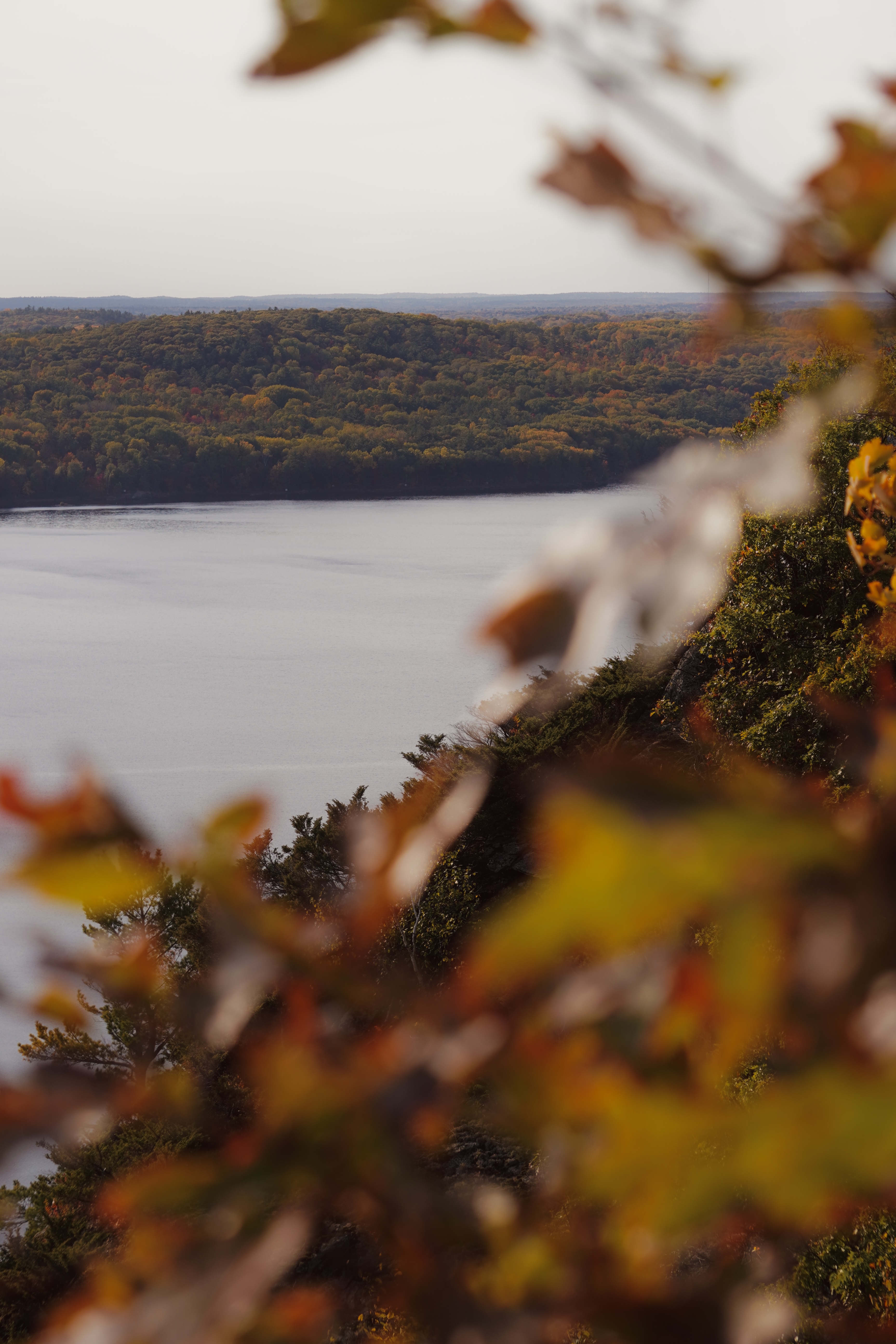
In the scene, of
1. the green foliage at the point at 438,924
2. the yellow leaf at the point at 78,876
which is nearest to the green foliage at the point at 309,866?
the green foliage at the point at 438,924

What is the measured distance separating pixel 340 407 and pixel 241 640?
26828mm

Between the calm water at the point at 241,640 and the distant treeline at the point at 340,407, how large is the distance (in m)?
2.14

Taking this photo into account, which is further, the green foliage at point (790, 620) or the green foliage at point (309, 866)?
the green foliage at point (309, 866)

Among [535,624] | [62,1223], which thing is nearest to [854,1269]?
[535,624]

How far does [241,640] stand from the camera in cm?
3538

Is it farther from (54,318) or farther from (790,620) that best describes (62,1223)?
(54,318)

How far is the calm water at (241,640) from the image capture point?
25.9 meters

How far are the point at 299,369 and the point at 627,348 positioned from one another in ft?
65.2

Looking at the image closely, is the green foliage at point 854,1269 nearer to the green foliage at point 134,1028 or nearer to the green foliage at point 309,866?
the green foliage at point 134,1028

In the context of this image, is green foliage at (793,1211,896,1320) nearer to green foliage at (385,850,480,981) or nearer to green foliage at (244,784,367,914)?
green foliage at (385,850,480,981)

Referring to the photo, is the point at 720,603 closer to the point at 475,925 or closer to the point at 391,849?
the point at 475,925

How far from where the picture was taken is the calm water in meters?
25.9

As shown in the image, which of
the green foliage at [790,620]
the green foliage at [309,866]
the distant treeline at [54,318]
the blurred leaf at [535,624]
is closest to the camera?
the blurred leaf at [535,624]

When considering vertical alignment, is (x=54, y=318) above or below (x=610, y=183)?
above
